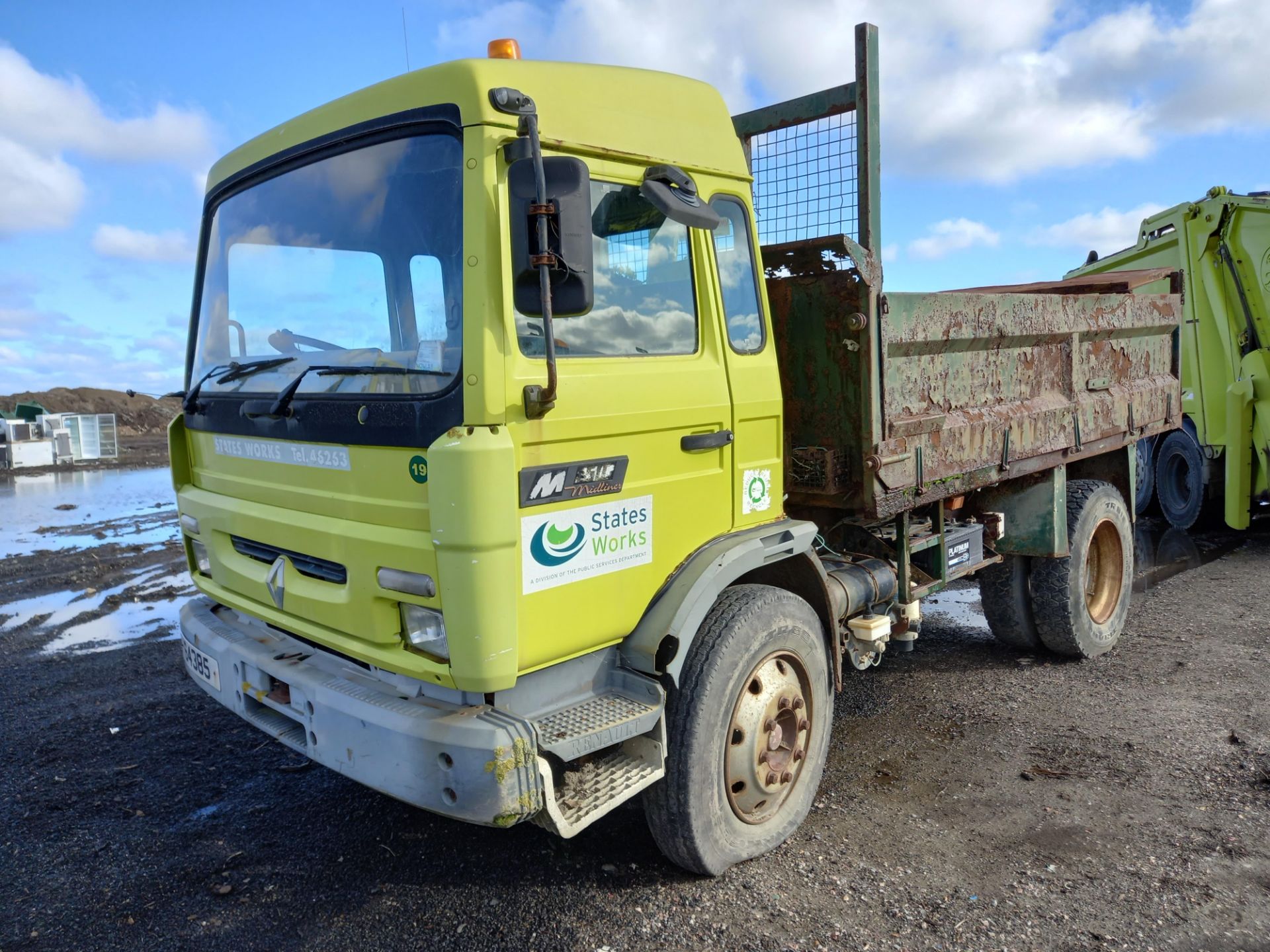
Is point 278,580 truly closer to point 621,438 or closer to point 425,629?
point 425,629

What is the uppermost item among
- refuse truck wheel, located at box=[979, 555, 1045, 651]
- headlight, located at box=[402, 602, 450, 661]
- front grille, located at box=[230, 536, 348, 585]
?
front grille, located at box=[230, 536, 348, 585]

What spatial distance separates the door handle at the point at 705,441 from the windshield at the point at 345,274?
841 mm

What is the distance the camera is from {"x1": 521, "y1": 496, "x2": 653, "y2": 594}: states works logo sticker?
97.0 inches

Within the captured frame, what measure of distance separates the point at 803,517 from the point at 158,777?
3046 mm

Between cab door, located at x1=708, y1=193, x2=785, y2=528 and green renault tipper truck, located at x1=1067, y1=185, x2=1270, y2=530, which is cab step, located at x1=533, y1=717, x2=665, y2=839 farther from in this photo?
green renault tipper truck, located at x1=1067, y1=185, x2=1270, y2=530

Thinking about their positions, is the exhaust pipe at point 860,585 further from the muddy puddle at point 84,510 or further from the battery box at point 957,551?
the muddy puddle at point 84,510

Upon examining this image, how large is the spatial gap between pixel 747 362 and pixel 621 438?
0.69 metres

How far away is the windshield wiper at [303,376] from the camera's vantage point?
8.40 ft

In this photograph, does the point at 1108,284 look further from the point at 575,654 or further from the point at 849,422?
the point at 575,654

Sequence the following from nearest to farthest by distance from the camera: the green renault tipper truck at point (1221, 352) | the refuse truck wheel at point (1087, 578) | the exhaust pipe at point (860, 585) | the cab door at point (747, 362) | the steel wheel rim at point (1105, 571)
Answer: the cab door at point (747, 362), the exhaust pipe at point (860, 585), the refuse truck wheel at point (1087, 578), the steel wheel rim at point (1105, 571), the green renault tipper truck at point (1221, 352)

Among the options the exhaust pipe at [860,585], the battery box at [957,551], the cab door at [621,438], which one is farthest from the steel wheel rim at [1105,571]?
the cab door at [621,438]

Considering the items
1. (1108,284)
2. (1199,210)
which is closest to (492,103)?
(1108,284)

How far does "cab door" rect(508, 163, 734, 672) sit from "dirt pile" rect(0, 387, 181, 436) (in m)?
25.7

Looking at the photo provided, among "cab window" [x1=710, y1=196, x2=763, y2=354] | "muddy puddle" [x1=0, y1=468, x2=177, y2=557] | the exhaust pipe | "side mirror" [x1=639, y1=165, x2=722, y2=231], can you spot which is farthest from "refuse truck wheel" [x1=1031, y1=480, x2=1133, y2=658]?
"muddy puddle" [x1=0, y1=468, x2=177, y2=557]
